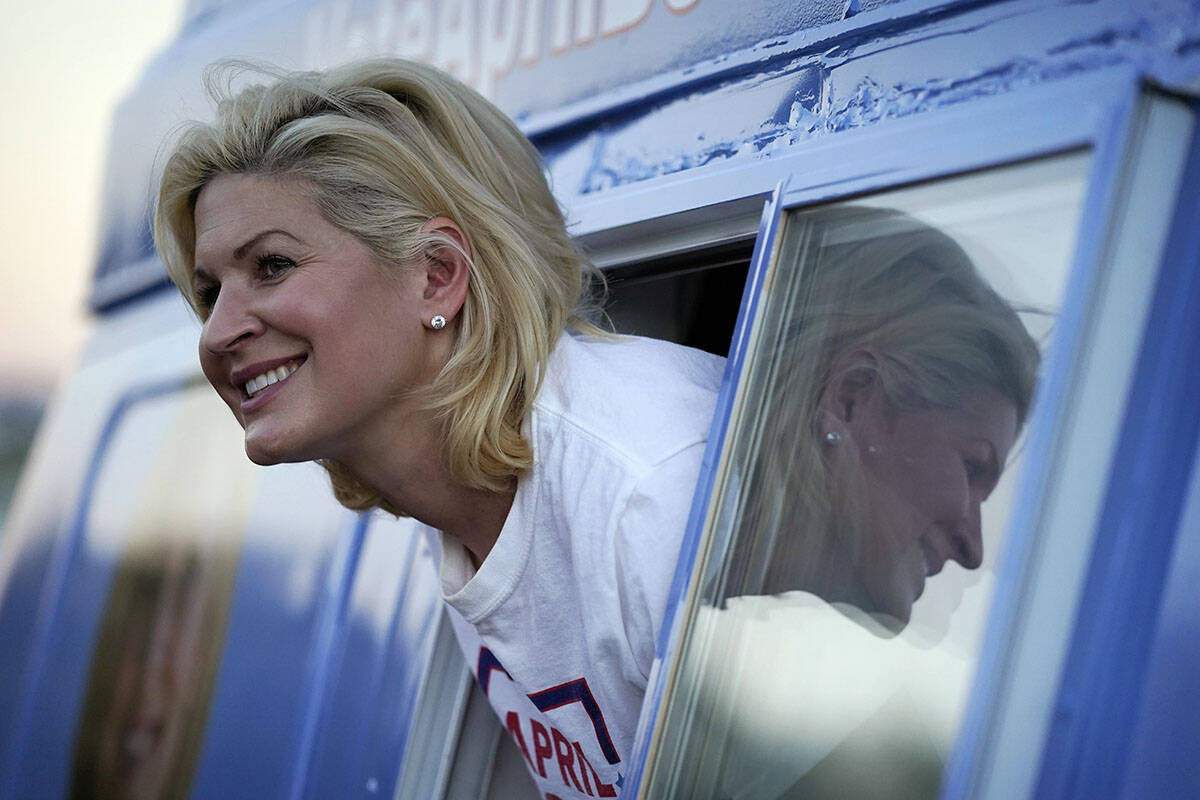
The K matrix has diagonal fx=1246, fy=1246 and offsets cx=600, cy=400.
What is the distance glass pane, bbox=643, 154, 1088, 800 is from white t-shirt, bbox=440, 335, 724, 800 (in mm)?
97

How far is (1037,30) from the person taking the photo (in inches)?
47.4

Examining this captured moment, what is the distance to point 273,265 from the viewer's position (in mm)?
1596

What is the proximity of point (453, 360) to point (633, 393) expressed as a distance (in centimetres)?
23

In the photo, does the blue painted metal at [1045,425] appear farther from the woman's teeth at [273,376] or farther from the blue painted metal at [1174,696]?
the woman's teeth at [273,376]

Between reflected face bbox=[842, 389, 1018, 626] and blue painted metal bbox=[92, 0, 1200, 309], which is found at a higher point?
blue painted metal bbox=[92, 0, 1200, 309]

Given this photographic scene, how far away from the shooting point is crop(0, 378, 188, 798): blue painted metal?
3.00 metres

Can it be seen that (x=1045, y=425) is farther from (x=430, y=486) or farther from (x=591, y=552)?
(x=430, y=486)

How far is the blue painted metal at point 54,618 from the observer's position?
300 centimetres

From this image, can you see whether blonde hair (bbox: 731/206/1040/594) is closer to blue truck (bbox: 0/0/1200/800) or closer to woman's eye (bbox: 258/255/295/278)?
blue truck (bbox: 0/0/1200/800)

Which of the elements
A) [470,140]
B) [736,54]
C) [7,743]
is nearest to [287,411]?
[470,140]

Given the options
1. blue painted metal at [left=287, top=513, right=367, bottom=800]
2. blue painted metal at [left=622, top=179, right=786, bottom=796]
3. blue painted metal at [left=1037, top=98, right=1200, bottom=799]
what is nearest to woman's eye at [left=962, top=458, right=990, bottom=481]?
blue painted metal at [left=1037, top=98, right=1200, bottom=799]

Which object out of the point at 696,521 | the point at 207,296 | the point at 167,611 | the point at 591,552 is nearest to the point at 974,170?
the point at 696,521

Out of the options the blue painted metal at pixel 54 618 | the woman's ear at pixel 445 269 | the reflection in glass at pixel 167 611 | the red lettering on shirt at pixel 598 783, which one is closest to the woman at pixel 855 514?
the red lettering on shirt at pixel 598 783

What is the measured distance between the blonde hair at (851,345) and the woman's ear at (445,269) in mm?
447
